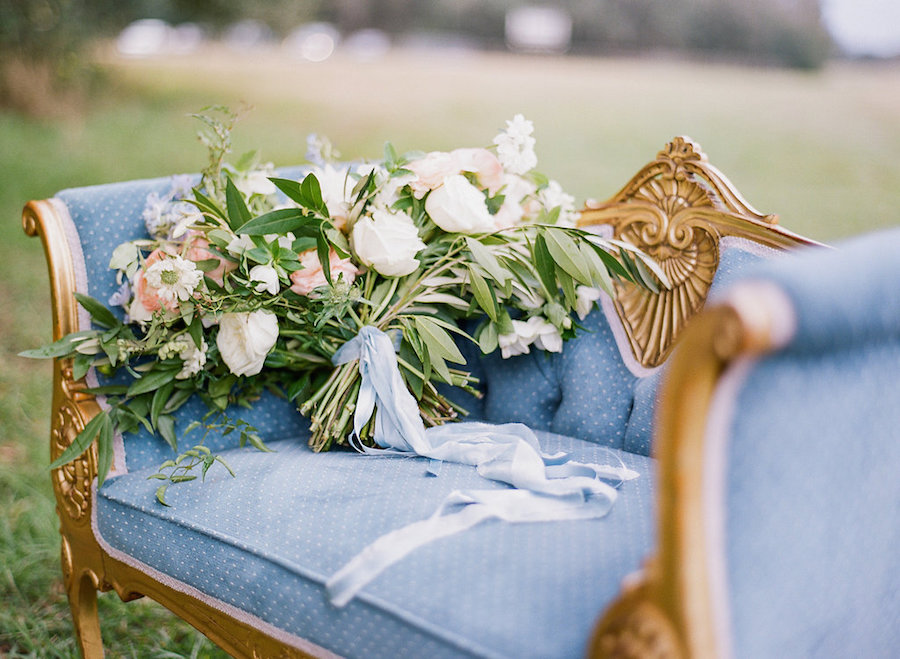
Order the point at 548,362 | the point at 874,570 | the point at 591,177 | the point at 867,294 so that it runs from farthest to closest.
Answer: the point at 591,177, the point at 548,362, the point at 874,570, the point at 867,294

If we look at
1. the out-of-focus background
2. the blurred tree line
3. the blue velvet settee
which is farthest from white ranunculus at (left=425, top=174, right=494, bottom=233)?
the blurred tree line

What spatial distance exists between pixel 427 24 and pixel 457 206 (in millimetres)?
5413

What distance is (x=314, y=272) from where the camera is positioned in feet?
5.14

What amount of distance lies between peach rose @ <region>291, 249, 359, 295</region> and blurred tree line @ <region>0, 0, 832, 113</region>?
14.3 ft

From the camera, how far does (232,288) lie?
1555 millimetres

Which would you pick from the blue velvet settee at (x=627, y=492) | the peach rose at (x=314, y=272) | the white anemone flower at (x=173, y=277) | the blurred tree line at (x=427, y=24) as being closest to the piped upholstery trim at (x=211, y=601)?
the blue velvet settee at (x=627, y=492)

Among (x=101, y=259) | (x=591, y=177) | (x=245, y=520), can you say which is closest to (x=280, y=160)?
(x=591, y=177)

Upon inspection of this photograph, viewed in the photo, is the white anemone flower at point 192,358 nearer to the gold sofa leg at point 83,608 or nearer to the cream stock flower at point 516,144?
the gold sofa leg at point 83,608

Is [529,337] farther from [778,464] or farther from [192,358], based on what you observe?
[778,464]

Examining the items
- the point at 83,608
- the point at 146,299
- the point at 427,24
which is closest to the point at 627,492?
the point at 146,299

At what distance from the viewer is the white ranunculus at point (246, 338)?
1541 millimetres

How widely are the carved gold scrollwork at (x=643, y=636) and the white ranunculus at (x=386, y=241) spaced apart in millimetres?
826

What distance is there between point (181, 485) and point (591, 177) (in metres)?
3.90

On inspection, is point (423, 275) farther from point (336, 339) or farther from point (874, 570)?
point (874, 570)
